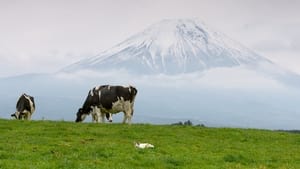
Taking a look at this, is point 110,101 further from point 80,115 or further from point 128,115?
point 80,115

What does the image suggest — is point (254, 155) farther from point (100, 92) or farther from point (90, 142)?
point (100, 92)

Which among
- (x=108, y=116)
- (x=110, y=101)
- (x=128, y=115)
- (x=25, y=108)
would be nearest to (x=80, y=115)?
(x=108, y=116)

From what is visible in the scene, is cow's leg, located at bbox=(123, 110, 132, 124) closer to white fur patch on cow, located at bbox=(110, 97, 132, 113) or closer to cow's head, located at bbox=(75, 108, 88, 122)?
white fur patch on cow, located at bbox=(110, 97, 132, 113)

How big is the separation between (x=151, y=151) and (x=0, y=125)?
10839mm

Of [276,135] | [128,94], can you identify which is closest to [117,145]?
[276,135]

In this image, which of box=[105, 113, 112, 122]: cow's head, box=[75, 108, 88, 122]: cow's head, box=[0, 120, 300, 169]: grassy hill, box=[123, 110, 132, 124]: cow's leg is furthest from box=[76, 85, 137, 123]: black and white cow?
box=[0, 120, 300, 169]: grassy hill

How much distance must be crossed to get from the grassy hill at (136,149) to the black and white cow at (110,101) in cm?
437

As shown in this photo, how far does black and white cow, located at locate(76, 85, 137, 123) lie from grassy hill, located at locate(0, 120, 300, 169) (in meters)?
4.37

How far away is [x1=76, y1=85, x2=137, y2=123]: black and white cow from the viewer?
120 feet

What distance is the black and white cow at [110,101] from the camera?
120 ft

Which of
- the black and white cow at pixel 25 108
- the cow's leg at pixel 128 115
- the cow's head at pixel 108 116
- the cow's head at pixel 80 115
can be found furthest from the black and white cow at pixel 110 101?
the black and white cow at pixel 25 108

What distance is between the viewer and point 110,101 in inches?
1453

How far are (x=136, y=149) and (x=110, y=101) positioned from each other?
15015mm

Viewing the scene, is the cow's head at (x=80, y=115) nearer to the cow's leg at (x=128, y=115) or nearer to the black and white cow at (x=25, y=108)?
the black and white cow at (x=25, y=108)
